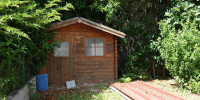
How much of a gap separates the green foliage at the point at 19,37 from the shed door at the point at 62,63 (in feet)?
1.49

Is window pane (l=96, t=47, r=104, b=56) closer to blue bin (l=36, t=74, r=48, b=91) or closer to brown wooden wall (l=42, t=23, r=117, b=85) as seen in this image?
brown wooden wall (l=42, t=23, r=117, b=85)

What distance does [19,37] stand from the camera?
4113 millimetres

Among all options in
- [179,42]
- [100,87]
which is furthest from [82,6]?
[179,42]

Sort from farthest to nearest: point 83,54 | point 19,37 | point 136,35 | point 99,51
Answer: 1. point 136,35
2. point 99,51
3. point 83,54
4. point 19,37

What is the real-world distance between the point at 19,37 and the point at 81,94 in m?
2.88

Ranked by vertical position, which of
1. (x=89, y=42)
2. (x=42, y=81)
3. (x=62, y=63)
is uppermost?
(x=89, y=42)

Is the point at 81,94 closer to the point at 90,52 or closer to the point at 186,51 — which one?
the point at 90,52

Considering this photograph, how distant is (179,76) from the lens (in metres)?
5.54

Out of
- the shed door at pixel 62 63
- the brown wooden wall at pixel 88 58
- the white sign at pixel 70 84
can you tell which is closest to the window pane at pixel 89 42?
the brown wooden wall at pixel 88 58

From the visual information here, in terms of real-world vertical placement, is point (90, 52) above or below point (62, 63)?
above

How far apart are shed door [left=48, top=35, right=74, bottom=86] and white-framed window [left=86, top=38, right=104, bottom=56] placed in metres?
0.78

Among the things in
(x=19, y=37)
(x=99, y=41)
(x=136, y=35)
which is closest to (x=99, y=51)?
(x=99, y=41)

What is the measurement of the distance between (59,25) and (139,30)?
14.0 feet

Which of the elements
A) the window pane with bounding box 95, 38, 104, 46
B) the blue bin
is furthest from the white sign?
the window pane with bounding box 95, 38, 104, 46
